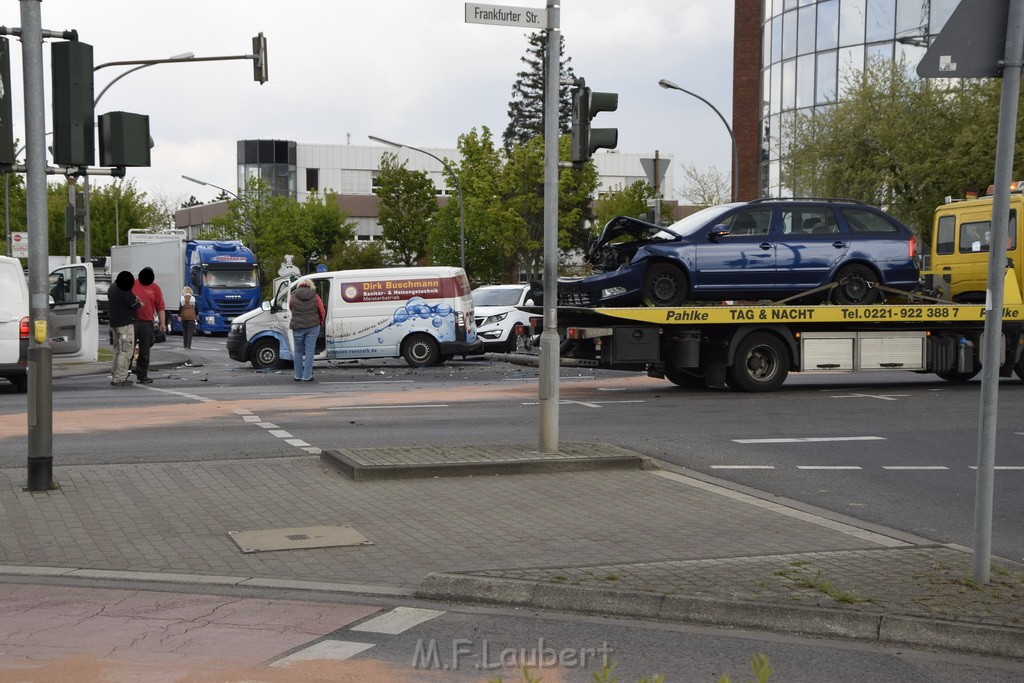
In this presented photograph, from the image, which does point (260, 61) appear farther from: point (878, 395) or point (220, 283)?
point (220, 283)

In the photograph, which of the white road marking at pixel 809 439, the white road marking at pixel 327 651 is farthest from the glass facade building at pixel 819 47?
the white road marking at pixel 327 651

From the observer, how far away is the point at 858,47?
45.3 meters

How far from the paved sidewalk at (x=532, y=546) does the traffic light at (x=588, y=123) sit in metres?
2.55

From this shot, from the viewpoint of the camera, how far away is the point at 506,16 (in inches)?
395

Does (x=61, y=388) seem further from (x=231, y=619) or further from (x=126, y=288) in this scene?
(x=231, y=619)

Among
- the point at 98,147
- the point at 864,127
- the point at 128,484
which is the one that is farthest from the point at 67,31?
the point at 864,127

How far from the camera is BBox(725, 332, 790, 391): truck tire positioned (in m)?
17.5

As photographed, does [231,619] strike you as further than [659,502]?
No

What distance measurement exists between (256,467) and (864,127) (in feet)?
101

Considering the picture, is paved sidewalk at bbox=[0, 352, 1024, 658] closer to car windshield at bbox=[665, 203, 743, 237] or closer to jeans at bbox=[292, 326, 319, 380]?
car windshield at bbox=[665, 203, 743, 237]

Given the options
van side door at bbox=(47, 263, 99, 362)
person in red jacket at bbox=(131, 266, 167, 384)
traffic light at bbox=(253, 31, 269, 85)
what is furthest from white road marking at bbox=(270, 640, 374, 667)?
traffic light at bbox=(253, 31, 269, 85)

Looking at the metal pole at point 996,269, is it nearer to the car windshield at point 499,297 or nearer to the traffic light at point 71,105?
the traffic light at point 71,105

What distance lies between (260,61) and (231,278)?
21542 millimetres

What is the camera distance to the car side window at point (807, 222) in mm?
17531
